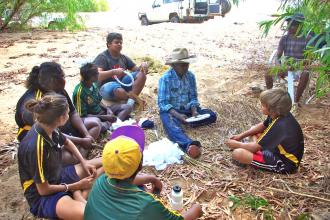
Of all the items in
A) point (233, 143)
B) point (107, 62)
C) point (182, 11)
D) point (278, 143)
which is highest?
point (182, 11)

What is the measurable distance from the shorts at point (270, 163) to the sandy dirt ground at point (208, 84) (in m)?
0.07

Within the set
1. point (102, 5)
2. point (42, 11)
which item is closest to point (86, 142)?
point (42, 11)

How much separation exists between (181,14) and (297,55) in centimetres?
1103

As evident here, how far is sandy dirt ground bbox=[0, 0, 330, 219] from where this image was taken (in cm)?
295

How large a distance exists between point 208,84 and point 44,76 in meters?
3.44

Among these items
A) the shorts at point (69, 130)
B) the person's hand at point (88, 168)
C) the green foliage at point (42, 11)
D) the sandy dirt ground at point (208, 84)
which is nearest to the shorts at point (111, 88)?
the sandy dirt ground at point (208, 84)

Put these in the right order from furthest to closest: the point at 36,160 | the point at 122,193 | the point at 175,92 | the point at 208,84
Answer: the point at 208,84 → the point at 175,92 → the point at 36,160 → the point at 122,193

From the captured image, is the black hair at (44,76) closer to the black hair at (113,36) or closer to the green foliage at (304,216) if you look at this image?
the black hair at (113,36)

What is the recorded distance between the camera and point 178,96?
14.0ft

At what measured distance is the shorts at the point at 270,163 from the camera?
3.13m

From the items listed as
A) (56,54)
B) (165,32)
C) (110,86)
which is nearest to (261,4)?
(165,32)

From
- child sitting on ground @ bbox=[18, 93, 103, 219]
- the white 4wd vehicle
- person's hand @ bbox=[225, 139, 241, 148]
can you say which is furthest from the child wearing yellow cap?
the white 4wd vehicle

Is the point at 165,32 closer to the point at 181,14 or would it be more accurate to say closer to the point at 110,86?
the point at 181,14

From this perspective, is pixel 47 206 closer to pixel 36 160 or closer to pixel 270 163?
pixel 36 160
